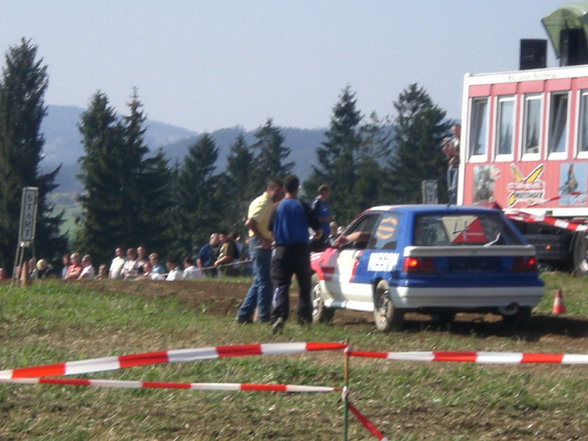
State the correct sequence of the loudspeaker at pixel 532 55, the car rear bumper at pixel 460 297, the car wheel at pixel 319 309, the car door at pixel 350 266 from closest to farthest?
1. the car rear bumper at pixel 460 297
2. the car door at pixel 350 266
3. the car wheel at pixel 319 309
4. the loudspeaker at pixel 532 55

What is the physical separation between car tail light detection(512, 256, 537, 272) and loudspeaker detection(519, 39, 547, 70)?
1120 centimetres

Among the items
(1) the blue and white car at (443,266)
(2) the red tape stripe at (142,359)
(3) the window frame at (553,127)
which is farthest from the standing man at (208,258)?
(2) the red tape stripe at (142,359)

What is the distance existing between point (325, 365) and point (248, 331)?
308 centimetres

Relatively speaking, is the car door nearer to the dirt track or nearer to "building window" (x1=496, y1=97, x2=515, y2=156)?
the dirt track

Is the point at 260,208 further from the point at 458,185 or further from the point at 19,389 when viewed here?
the point at 458,185

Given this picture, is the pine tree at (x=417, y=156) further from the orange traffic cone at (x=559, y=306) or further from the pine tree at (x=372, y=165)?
the orange traffic cone at (x=559, y=306)

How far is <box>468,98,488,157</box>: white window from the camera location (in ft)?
75.2

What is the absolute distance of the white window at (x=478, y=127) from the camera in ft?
75.2

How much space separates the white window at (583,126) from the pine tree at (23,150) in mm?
56956

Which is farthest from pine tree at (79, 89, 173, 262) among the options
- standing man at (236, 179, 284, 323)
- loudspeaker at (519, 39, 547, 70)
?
standing man at (236, 179, 284, 323)

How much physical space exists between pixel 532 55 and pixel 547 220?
4233mm

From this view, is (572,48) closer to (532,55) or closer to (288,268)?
(532,55)

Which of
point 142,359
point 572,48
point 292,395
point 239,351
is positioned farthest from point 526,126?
point 142,359

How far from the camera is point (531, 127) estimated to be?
72.4ft
